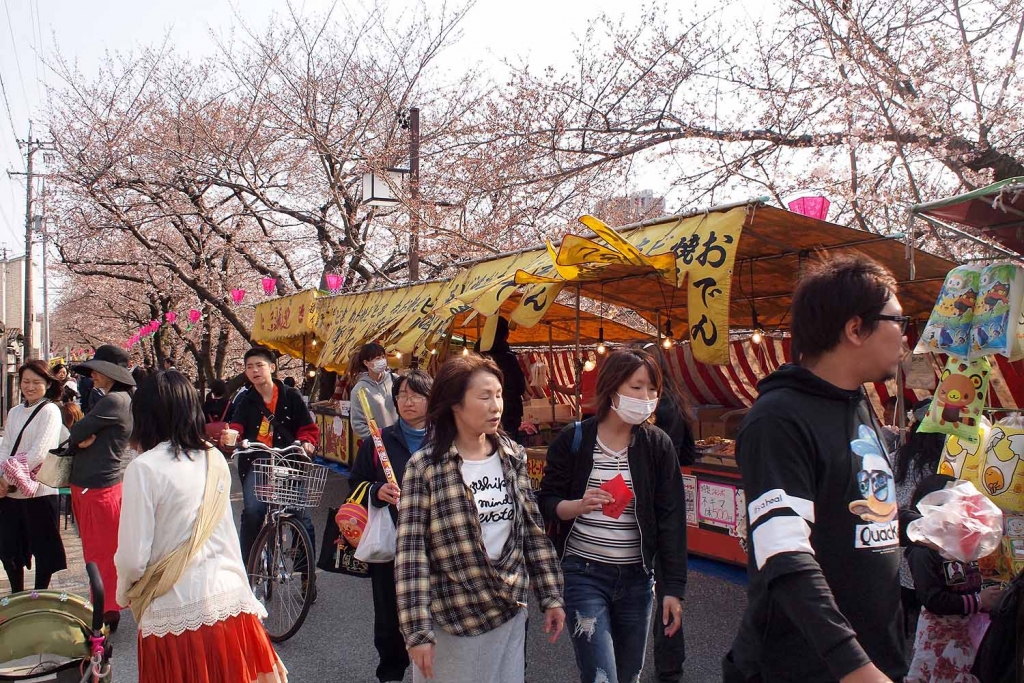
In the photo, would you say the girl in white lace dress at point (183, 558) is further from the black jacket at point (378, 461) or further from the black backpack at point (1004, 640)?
the black backpack at point (1004, 640)

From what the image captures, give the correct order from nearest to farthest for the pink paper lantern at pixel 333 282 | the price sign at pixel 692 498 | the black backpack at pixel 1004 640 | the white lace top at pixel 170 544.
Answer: the black backpack at pixel 1004 640 < the white lace top at pixel 170 544 < the price sign at pixel 692 498 < the pink paper lantern at pixel 333 282

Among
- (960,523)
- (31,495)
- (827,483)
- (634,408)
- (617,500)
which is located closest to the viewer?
(827,483)

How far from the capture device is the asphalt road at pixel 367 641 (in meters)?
5.14

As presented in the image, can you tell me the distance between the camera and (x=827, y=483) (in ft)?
6.50

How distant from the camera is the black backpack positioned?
114 inches

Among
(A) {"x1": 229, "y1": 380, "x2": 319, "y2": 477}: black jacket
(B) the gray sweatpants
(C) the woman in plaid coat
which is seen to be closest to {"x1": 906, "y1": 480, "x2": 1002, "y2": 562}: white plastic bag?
(C) the woman in plaid coat

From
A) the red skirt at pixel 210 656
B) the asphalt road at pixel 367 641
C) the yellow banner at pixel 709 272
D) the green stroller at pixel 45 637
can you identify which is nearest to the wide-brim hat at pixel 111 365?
the green stroller at pixel 45 637

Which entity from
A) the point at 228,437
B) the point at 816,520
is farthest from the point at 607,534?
the point at 228,437

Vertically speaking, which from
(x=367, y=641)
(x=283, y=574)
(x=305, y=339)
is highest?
(x=305, y=339)

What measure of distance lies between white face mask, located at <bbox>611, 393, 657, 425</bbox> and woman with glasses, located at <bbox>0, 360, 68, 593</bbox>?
15.8 ft

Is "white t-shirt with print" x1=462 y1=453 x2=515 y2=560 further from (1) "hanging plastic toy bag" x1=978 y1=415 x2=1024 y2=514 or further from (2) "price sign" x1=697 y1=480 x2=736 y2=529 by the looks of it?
(2) "price sign" x1=697 y1=480 x2=736 y2=529

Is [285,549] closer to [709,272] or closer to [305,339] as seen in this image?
[709,272]

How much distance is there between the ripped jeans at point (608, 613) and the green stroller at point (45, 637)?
2169mm

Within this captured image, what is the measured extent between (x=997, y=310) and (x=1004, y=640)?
202 cm
